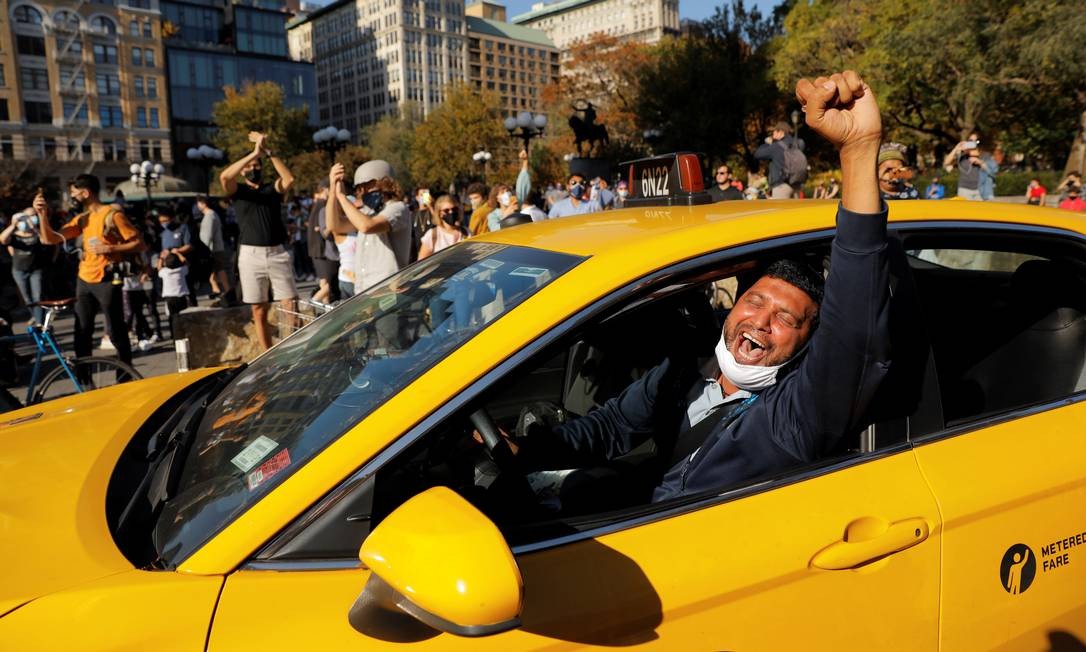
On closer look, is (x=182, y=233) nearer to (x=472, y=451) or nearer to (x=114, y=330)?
(x=114, y=330)

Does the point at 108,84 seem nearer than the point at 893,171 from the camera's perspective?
No

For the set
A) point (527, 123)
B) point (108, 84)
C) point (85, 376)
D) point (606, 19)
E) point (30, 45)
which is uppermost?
point (606, 19)

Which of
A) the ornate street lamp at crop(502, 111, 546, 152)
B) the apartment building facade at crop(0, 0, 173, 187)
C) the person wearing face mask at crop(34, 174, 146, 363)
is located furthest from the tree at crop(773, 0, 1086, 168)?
the apartment building facade at crop(0, 0, 173, 187)

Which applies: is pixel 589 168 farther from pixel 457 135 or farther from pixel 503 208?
pixel 457 135

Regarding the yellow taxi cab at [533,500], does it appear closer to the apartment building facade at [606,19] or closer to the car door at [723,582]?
the car door at [723,582]

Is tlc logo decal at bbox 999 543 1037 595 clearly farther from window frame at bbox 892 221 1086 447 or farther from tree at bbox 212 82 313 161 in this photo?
tree at bbox 212 82 313 161

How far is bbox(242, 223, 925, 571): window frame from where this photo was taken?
1.39 metres

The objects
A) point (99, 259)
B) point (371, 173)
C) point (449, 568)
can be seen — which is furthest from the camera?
point (99, 259)

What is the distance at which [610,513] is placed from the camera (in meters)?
1.54

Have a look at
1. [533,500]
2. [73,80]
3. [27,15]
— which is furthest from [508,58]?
[533,500]

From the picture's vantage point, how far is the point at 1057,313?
2434 mm

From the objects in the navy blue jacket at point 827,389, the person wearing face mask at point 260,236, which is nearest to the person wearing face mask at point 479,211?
the person wearing face mask at point 260,236

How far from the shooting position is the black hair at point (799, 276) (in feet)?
6.87

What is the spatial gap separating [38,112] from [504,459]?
8617 cm
